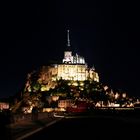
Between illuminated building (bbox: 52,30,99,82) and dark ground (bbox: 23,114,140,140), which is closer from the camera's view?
dark ground (bbox: 23,114,140,140)

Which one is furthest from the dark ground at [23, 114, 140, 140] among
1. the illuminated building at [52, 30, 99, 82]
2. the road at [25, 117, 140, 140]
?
the illuminated building at [52, 30, 99, 82]

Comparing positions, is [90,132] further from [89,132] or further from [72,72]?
[72,72]

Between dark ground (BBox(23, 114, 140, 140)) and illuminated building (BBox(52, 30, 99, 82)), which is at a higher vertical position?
illuminated building (BBox(52, 30, 99, 82))

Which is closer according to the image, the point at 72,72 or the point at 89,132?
the point at 89,132

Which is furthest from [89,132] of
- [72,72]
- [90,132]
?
[72,72]

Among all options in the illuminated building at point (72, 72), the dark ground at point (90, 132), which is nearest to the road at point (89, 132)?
the dark ground at point (90, 132)

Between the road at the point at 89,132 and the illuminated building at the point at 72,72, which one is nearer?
the road at the point at 89,132

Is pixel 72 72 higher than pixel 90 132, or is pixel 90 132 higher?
pixel 72 72

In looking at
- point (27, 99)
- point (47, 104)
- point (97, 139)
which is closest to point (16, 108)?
point (27, 99)

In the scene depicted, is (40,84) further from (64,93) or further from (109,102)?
(109,102)

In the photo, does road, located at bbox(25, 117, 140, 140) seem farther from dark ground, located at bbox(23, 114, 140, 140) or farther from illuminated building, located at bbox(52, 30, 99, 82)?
illuminated building, located at bbox(52, 30, 99, 82)

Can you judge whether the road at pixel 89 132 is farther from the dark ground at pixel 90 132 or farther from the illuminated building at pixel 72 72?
the illuminated building at pixel 72 72

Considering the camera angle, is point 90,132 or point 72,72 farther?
point 72,72

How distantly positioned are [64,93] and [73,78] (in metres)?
13.4
